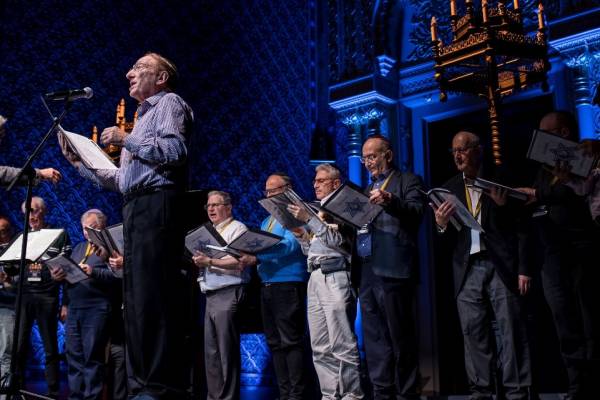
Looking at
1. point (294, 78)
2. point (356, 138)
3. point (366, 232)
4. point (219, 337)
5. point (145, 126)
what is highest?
point (294, 78)

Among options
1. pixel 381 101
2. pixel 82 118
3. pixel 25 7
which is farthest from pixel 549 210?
pixel 25 7

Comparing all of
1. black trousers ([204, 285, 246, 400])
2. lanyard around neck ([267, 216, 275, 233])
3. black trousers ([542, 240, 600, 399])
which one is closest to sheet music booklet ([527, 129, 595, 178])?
black trousers ([542, 240, 600, 399])

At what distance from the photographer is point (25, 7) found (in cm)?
616

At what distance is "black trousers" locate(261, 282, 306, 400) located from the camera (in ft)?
13.6

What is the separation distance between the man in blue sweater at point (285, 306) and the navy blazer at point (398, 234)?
64cm

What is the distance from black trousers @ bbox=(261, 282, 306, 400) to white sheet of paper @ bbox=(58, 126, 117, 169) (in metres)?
1.71

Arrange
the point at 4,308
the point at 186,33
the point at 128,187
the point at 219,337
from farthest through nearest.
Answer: the point at 186,33 < the point at 4,308 < the point at 219,337 < the point at 128,187

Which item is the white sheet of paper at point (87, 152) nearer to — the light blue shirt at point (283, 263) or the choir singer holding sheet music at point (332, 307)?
the choir singer holding sheet music at point (332, 307)

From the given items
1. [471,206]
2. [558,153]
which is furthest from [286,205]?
[558,153]

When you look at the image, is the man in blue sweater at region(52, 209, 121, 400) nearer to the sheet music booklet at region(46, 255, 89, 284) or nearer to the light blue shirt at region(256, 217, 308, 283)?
the sheet music booklet at region(46, 255, 89, 284)

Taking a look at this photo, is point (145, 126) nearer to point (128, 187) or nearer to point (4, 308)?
point (128, 187)

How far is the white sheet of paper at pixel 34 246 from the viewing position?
4214mm

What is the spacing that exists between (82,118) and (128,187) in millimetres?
4029

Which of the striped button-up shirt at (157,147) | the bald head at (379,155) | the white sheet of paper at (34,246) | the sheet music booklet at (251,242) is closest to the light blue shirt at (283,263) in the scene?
the sheet music booklet at (251,242)
